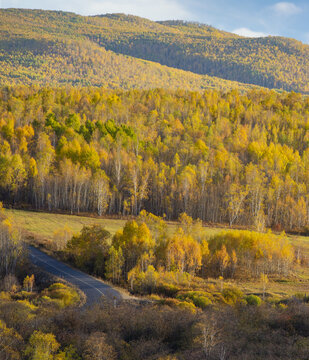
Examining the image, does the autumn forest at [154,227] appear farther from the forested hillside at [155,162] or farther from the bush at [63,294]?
the forested hillside at [155,162]

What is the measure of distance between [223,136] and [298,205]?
37.0 metres

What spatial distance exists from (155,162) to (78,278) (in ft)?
184

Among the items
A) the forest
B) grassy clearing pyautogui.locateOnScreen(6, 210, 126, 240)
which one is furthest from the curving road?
grassy clearing pyautogui.locateOnScreen(6, 210, 126, 240)

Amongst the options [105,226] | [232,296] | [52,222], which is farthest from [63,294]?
[52,222]

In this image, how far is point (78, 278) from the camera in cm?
4278

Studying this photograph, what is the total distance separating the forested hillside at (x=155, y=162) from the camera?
7981 centimetres

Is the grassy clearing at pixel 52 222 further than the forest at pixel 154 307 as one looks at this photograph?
Yes

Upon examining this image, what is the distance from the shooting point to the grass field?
4522 cm

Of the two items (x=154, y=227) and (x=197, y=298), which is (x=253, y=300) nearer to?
(x=197, y=298)

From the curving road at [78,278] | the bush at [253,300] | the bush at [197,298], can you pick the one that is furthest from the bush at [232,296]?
the curving road at [78,278]

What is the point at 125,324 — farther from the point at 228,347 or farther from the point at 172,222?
the point at 172,222

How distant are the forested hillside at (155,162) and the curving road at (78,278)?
26.4 metres

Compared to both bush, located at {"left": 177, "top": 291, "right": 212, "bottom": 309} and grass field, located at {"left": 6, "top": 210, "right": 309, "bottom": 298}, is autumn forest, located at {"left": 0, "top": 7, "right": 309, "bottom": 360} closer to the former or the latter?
bush, located at {"left": 177, "top": 291, "right": 212, "bottom": 309}

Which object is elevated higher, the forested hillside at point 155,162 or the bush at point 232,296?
the forested hillside at point 155,162
